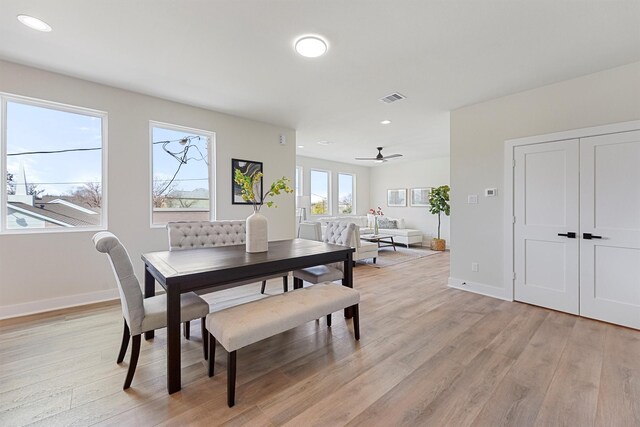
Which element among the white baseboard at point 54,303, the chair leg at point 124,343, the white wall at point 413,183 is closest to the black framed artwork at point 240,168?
the white baseboard at point 54,303

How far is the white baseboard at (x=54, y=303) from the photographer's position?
2.85 m

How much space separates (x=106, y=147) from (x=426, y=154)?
7110mm

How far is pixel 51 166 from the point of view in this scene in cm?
314

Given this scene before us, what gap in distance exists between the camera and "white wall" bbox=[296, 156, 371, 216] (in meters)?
7.98

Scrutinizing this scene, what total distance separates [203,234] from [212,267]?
1.40 metres

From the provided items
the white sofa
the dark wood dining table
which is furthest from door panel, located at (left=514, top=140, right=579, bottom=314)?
the white sofa

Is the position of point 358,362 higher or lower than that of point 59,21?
lower

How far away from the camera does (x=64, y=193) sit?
320 centimetres

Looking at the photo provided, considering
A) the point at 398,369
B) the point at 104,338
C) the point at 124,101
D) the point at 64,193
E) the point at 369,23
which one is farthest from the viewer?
the point at 124,101

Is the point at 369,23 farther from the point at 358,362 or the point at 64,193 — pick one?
the point at 64,193

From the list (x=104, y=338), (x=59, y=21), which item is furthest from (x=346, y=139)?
(x=104, y=338)

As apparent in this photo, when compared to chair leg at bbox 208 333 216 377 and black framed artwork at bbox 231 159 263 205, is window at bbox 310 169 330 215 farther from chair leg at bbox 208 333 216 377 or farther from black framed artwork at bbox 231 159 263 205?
chair leg at bbox 208 333 216 377

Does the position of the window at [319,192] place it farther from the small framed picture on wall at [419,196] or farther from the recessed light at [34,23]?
the recessed light at [34,23]

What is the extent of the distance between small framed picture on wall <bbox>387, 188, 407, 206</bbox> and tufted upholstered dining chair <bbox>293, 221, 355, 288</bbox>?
582cm
